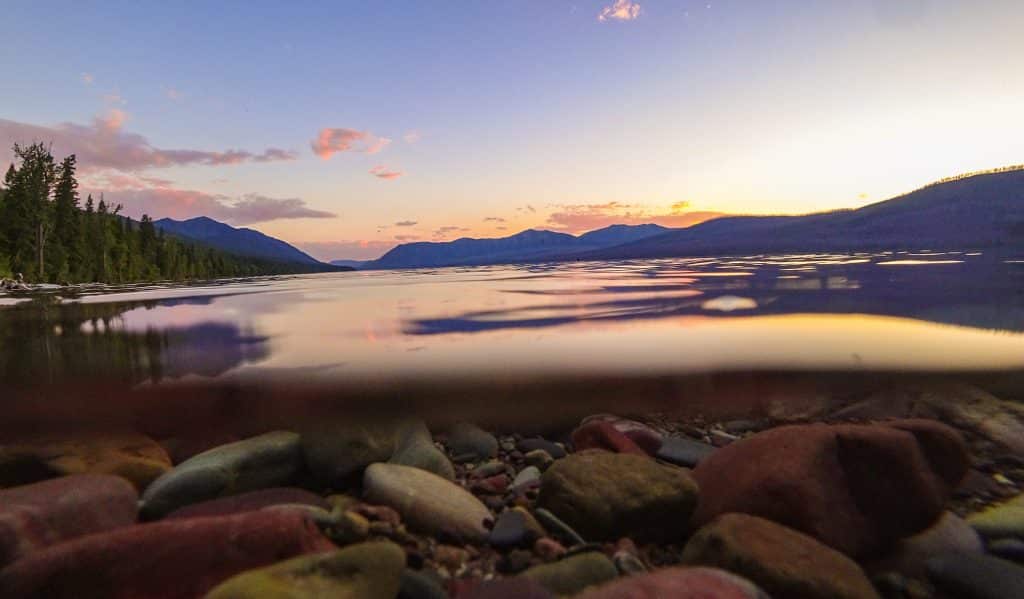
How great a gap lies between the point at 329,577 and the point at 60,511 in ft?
6.60

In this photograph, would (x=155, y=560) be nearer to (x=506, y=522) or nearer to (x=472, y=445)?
(x=506, y=522)

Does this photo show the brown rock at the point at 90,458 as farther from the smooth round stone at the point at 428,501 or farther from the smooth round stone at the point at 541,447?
the smooth round stone at the point at 541,447

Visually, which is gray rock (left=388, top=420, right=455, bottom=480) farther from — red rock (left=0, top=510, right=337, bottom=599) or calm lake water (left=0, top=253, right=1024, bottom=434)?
calm lake water (left=0, top=253, right=1024, bottom=434)

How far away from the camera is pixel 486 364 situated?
6590mm

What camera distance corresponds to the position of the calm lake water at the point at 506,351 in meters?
6.26

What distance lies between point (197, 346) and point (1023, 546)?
879 centimetres

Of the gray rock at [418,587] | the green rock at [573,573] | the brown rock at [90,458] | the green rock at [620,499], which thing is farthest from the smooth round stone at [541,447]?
the brown rock at [90,458]

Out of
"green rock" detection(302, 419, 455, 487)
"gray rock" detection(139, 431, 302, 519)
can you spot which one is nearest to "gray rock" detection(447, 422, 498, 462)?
"green rock" detection(302, 419, 455, 487)

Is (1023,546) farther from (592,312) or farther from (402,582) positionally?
(592,312)

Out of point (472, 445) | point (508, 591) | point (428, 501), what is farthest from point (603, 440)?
point (508, 591)

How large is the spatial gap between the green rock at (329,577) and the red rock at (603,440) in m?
2.41

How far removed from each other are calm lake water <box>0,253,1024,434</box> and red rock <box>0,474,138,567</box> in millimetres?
3139

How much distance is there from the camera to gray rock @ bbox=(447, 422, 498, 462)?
430 cm

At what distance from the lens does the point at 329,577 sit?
192 centimetres
